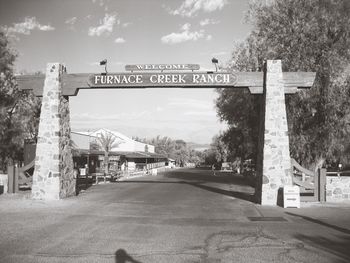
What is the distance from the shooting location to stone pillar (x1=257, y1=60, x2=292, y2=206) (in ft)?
52.0

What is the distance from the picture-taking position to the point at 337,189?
16.9 meters

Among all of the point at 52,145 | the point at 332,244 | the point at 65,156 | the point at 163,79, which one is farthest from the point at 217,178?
the point at 332,244

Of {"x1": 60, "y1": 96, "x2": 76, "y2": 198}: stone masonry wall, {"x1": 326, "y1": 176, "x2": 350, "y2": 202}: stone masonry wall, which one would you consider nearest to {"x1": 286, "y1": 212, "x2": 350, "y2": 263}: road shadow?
{"x1": 326, "y1": 176, "x2": 350, "y2": 202}: stone masonry wall

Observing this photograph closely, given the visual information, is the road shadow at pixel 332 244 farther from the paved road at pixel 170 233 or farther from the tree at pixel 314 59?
the tree at pixel 314 59

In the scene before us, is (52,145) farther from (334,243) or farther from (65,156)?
(334,243)

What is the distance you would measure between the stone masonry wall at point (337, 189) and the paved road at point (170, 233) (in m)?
2.30

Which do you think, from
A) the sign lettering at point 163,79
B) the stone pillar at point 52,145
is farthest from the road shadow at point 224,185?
the stone pillar at point 52,145

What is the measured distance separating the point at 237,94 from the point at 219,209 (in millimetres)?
14053

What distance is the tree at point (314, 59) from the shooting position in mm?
21906

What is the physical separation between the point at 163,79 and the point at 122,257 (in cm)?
1064

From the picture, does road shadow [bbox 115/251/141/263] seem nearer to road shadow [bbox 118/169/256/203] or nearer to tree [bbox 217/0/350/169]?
road shadow [bbox 118/169/256/203]

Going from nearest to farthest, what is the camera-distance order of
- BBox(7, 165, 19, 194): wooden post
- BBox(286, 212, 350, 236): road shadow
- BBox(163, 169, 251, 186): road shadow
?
BBox(286, 212, 350, 236): road shadow
BBox(7, 165, 19, 194): wooden post
BBox(163, 169, 251, 186): road shadow

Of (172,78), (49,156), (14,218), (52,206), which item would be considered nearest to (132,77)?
(172,78)

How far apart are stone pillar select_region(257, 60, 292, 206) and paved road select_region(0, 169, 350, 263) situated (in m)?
1.08
